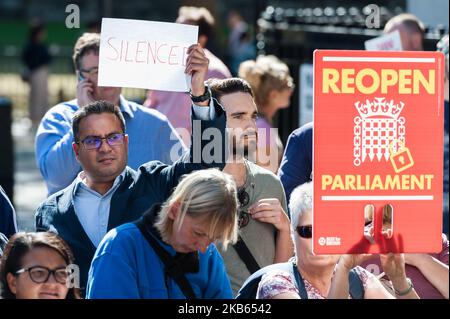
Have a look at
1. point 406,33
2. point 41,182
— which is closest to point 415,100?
point 406,33

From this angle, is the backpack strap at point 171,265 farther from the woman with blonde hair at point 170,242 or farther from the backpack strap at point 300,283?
the backpack strap at point 300,283

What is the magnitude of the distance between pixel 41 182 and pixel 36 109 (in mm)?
4944

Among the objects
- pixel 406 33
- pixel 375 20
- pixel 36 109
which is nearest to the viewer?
pixel 375 20

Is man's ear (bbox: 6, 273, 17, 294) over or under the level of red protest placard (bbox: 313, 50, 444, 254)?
under

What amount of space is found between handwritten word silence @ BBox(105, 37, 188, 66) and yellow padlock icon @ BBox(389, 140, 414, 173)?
1.20 m

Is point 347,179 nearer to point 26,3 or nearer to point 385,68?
point 385,68

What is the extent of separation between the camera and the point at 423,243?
3906 millimetres

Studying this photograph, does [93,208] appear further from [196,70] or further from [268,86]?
[268,86]

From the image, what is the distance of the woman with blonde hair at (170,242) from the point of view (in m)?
3.99

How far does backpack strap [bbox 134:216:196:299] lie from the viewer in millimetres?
4066
